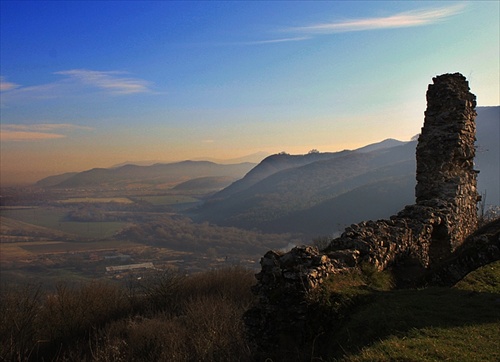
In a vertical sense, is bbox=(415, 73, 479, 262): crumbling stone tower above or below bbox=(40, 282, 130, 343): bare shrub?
above

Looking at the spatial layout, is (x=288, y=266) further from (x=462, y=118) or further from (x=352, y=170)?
(x=352, y=170)

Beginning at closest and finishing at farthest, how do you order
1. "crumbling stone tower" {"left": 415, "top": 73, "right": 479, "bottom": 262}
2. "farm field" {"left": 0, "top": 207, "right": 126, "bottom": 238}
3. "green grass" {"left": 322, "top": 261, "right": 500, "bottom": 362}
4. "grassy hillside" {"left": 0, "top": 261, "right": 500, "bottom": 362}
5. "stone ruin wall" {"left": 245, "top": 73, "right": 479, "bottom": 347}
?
"green grass" {"left": 322, "top": 261, "right": 500, "bottom": 362} → "grassy hillside" {"left": 0, "top": 261, "right": 500, "bottom": 362} → "stone ruin wall" {"left": 245, "top": 73, "right": 479, "bottom": 347} → "crumbling stone tower" {"left": 415, "top": 73, "right": 479, "bottom": 262} → "farm field" {"left": 0, "top": 207, "right": 126, "bottom": 238}

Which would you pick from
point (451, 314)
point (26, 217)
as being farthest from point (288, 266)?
point (26, 217)

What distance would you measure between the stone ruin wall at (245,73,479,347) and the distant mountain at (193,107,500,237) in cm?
5906

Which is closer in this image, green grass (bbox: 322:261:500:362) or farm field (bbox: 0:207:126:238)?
green grass (bbox: 322:261:500:362)

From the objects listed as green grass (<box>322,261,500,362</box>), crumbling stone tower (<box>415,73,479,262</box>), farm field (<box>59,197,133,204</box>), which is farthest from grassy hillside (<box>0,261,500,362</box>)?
farm field (<box>59,197,133,204</box>)

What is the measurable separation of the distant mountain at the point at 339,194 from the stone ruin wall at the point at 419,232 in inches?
2325

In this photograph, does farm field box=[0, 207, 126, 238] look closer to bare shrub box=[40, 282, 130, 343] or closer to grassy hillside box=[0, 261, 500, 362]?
bare shrub box=[40, 282, 130, 343]

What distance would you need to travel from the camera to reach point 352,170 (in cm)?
18475

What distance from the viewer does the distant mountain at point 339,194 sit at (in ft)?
368

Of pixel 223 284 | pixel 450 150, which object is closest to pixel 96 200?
pixel 223 284

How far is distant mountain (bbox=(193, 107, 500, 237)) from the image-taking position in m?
112

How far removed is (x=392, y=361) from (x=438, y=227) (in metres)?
7.52

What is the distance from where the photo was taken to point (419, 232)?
1119cm
